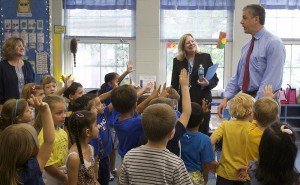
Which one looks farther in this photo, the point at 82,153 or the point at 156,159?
the point at 82,153

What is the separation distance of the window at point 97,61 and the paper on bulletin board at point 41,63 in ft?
2.80

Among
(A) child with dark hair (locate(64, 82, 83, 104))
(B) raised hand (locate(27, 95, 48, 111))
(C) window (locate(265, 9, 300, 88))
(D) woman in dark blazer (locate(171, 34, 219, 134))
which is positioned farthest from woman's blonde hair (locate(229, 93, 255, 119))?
(C) window (locate(265, 9, 300, 88))

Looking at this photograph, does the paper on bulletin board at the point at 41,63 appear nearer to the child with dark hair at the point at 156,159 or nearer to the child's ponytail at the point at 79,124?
the child's ponytail at the point at 79,124

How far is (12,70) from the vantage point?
145 inches

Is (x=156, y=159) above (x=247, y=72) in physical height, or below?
below

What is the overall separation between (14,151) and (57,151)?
69cm

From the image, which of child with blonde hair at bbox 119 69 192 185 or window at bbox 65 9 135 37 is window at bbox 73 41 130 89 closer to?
window at bbox 65 9 135 37

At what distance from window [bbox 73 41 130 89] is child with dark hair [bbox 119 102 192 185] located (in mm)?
4504

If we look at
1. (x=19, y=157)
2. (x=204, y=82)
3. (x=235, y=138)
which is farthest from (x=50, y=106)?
(x=204, y=82)

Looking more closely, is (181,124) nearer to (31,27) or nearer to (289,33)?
(31,27)

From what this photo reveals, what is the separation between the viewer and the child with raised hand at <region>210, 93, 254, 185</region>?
8.16ft

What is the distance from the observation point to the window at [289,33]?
623cm

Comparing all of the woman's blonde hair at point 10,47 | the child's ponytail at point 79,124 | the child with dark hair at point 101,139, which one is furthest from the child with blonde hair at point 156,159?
the woman's blonde hair at point 10,47

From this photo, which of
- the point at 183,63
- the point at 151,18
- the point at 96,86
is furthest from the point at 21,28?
the point at 183,63
